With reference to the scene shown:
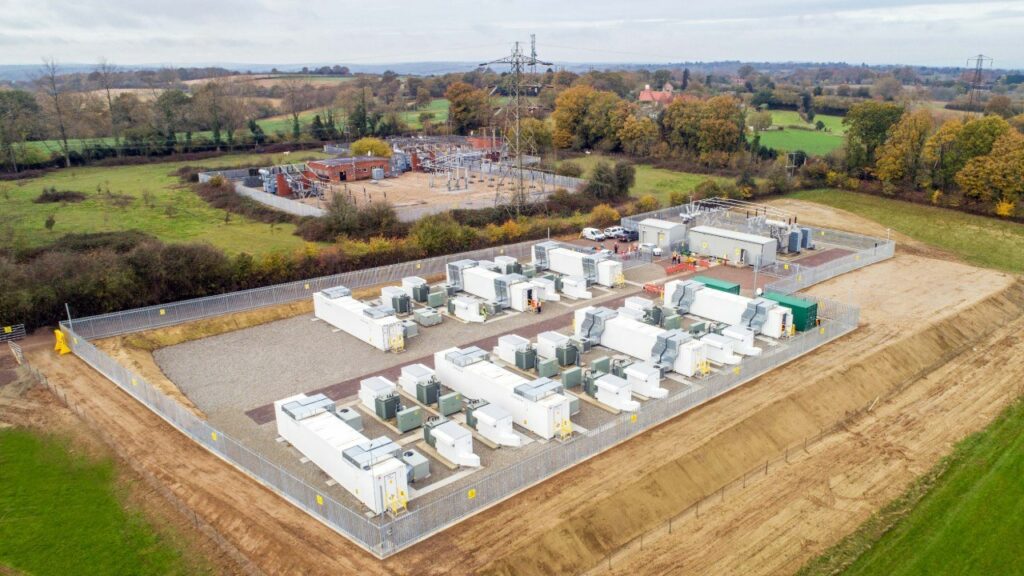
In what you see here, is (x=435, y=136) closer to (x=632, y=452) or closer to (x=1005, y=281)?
(x=1005, y=281)

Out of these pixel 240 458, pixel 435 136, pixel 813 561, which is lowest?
pixel 813 561

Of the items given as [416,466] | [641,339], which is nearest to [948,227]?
[641,339]

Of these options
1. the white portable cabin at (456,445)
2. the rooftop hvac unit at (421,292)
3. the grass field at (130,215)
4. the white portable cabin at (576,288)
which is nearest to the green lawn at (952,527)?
the white portable cabin at (456,445)

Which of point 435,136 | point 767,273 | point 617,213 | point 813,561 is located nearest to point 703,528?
point 813,561

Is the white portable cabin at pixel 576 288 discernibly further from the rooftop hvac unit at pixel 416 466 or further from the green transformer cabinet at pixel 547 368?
the rooftop hvac unit at pixel 416 466

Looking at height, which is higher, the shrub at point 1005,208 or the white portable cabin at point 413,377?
the shrub at point 1005,208

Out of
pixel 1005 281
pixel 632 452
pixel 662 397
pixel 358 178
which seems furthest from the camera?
pixel 358 178

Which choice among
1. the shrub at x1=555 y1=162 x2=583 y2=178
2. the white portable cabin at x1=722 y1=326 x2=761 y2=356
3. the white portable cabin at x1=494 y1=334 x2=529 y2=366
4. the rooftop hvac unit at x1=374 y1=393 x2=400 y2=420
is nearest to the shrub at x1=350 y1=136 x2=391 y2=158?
the shrub at x1=555 y1=162 x2=583 y2=178
